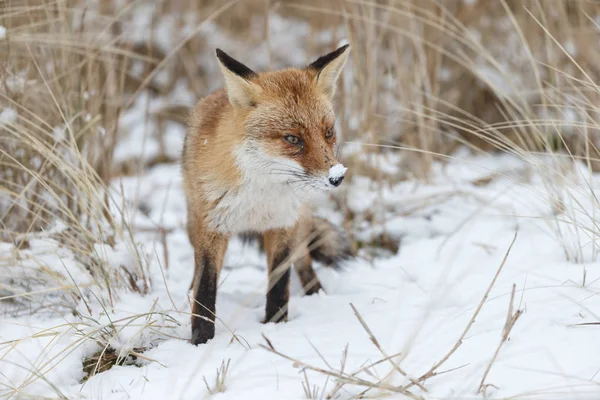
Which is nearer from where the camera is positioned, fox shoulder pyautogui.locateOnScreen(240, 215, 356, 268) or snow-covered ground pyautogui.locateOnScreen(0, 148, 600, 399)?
snow-covered ground pyautogui.locateOnScreen(0, 148, 600, 399)

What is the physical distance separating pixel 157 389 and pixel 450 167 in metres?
4.21

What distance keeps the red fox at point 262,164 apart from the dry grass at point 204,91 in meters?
0.44

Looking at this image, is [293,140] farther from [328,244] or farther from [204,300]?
[328,244]

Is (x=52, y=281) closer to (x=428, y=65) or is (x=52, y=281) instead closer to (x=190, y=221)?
(x=190, y=221)

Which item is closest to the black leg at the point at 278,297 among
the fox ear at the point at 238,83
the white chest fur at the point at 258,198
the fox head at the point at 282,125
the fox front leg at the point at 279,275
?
the fox front leg at the point at 279,275

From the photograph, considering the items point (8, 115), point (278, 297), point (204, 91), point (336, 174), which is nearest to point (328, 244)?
point (278, 297)

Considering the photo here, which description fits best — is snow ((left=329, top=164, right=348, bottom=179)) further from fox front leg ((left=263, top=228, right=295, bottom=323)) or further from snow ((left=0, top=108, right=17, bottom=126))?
snow ((left=0, top=108, right=17, bottom=126))

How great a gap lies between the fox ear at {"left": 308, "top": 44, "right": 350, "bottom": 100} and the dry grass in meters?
0.47

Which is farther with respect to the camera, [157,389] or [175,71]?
[175,71]

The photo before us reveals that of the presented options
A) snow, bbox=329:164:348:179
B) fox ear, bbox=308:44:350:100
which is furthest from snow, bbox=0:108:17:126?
snow, bbox=329:164:348:179

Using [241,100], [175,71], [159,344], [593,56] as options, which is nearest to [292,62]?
[175,71]

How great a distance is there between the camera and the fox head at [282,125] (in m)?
2.70

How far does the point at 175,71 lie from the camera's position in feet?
28.6

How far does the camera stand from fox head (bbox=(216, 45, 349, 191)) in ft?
8.84
